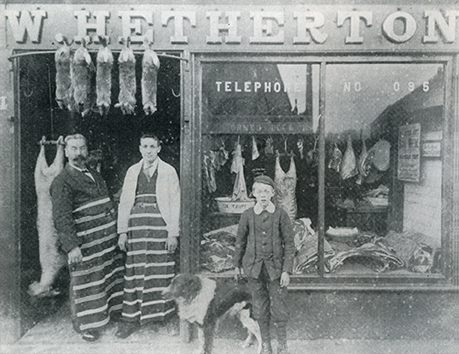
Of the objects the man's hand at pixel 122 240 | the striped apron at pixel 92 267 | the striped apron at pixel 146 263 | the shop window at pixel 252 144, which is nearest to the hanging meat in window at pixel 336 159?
the shop window at pixel 252 144

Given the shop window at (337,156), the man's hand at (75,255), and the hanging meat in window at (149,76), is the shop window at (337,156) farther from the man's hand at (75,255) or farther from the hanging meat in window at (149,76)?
the man's hand at (75,255)

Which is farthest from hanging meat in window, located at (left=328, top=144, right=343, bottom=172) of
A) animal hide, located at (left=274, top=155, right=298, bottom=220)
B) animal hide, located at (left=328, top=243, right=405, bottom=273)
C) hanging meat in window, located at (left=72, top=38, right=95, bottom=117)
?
hanging meat in window, located at (left=72, top=38, right=95, bottom=117)

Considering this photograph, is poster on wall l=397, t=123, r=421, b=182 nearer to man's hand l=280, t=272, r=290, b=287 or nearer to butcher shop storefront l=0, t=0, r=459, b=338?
butcher shop storefront l=0, t=0, r=459, b=338

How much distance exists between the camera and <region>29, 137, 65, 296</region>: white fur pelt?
4.79 meters

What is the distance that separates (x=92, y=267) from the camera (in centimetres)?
462

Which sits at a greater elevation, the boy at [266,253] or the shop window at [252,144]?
the shop window at [252,144]

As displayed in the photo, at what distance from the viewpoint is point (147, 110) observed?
448 centimetres

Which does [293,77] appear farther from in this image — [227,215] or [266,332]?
[266,332]

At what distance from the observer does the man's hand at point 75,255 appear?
443 centimetres

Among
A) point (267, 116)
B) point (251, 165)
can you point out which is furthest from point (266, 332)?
point (267, 116)

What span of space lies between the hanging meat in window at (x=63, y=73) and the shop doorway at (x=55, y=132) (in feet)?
1.13

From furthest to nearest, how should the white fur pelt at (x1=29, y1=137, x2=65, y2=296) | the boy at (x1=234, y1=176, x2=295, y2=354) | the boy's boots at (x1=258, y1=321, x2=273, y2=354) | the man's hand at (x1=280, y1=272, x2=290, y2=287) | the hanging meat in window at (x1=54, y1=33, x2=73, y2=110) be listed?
the white fur pelt at (x1=29, y1=137, x2=65, y2=296) < the hanging meat in window at (x1=54, y1=33, x2=73, y2=110) < the boy's boots at (x1=258, y1=321, x2=273, y2=354) < the boy at (x1=234, y1=176, x2=295, y2=354) < the man's hand at (x1=280, y1=272, x2=290, y2=287)

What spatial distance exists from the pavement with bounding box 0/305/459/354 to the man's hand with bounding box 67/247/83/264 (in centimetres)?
99

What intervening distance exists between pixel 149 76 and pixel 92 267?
226 cm
